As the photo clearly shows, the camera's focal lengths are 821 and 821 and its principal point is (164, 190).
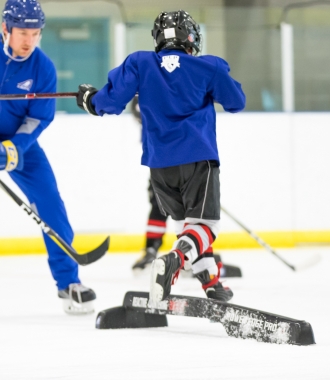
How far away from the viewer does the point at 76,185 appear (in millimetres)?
5781

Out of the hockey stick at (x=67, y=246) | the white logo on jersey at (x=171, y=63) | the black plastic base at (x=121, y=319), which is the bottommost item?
the black plastic base at (x=121, y=319)

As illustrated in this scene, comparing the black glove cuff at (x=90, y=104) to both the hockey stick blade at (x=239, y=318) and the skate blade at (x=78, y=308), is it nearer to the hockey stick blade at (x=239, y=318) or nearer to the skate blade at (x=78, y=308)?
the hockey stick blade at (x=239, y=318)

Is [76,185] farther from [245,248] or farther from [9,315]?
[9,315]

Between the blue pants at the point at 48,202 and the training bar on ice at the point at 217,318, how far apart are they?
55cm

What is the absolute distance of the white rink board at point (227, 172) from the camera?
5.79 meters

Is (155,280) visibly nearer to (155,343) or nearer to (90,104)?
(155,343)

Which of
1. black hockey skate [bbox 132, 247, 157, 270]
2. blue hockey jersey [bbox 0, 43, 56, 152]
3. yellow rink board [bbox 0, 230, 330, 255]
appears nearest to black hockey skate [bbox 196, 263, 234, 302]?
blue hockey jersey [bbox 0, 43, 56, 152]

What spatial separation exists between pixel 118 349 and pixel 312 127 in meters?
4.06

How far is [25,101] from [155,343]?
4.01ft

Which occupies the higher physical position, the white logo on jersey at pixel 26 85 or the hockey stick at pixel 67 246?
the white logo on jersey at pixel 26 85

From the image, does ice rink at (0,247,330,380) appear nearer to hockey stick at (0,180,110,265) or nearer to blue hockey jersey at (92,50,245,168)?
hockey stick at (0,180,110,265)

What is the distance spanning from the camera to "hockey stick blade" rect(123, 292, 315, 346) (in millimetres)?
2293

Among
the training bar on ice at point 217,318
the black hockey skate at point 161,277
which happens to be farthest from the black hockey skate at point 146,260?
the black hockey skate at point 161,277

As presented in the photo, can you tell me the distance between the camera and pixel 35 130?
3166mm
